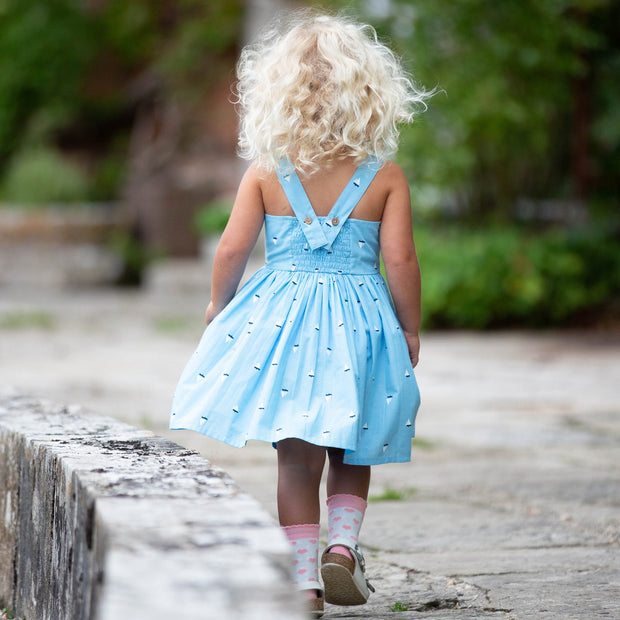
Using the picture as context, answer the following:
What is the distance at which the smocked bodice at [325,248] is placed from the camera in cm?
244

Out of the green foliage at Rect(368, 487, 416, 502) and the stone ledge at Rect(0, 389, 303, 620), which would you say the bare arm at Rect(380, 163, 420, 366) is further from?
the green foliage at Rect(368, 487, 416, 502)

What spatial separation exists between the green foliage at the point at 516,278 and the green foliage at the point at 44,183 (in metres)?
5.85

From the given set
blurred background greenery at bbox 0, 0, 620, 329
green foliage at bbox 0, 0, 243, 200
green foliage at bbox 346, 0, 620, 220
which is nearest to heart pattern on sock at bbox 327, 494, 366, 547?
blurred background greenery at bbox 0, 0, 620, 329

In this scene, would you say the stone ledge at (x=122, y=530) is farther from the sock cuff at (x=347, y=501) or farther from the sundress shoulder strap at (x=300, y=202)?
the sundress shoulder strap at (x=300, y=202)

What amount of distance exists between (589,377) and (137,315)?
4.63 m

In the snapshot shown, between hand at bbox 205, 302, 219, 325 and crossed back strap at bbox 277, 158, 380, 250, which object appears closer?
crossed back strap at bbox 277, 158, 380, 250

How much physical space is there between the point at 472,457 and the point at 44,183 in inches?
367

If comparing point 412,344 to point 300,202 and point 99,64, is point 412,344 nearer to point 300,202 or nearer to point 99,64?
point 300,202

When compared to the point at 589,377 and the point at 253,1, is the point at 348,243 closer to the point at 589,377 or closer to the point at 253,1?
the point at 589,377

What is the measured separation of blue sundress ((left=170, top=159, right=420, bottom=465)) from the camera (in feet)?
7.41

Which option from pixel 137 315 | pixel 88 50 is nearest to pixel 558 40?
pixel 137 315

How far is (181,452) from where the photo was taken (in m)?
2.14

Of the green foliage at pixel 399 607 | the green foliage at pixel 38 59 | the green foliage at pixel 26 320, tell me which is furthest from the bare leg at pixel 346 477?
the green foliage at pixel 38 59

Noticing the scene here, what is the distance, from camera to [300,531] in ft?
7.57
